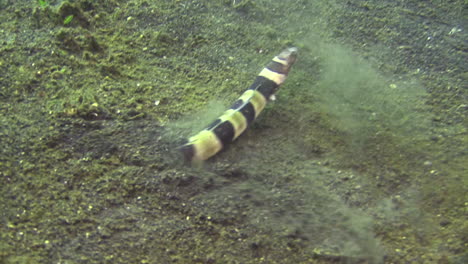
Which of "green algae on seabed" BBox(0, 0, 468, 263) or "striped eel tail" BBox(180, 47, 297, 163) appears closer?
"green algae on seabed" BBox(0, 0, 468, 263)

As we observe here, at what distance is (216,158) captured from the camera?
2.96 metres

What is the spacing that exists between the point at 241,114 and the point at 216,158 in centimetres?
53

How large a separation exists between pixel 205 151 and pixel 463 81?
10.7 ft

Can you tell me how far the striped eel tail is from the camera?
2.88m

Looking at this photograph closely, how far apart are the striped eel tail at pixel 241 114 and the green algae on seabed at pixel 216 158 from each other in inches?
5.8

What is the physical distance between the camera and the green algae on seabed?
7.63ft

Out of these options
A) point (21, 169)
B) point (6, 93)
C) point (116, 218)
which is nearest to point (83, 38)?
point (6, 93)

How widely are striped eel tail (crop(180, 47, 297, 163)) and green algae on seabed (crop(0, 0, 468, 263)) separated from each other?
0.48 ft

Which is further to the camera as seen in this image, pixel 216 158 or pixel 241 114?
pixel 241 114

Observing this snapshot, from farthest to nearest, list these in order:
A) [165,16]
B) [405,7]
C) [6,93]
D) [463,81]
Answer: [405,7] → [165,16] → [463,81] → [6,93]

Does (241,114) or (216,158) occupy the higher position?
(241,114)

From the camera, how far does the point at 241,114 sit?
10.4 feet

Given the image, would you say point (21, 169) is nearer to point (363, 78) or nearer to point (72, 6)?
point (72, 6)

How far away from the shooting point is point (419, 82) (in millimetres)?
3873
